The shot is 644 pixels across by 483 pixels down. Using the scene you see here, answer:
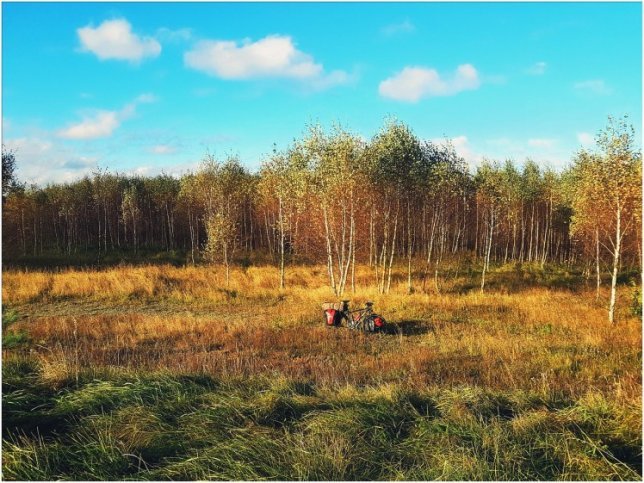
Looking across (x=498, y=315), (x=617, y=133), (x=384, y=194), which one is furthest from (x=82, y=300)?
(x=617, y=133)

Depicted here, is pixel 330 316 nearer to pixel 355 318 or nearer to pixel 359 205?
pixel 355 318

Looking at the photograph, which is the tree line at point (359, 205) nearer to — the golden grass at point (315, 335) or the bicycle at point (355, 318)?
the golden grass at point (315, 335)

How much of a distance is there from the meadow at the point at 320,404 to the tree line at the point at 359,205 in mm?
10180

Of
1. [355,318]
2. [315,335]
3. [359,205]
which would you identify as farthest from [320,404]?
[359,205]

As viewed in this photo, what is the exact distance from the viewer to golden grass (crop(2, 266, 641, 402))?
10.6 metres

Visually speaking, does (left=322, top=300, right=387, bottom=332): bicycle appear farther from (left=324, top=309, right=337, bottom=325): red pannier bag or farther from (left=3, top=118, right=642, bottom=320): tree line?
(left=3, top=118, right=642, bottom=320): tree line

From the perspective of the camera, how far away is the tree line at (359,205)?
25.8 m

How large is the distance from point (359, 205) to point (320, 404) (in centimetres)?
2228

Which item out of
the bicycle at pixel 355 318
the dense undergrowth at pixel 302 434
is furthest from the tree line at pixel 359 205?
the dense undergrowth at pixel 302 434

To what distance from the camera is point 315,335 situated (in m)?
15.6

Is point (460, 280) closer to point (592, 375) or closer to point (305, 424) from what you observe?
point (592, 375)

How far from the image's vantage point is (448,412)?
6711 mm

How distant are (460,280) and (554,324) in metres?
15.0

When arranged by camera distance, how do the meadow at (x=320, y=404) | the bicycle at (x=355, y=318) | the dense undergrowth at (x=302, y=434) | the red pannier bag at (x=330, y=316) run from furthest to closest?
the red pannier bag at (x=330, y=316)
the bicycle at (x=355, y=318)
the meadow at (x=320, y=404)
the dense undergrowth at (x=302, y=434)
